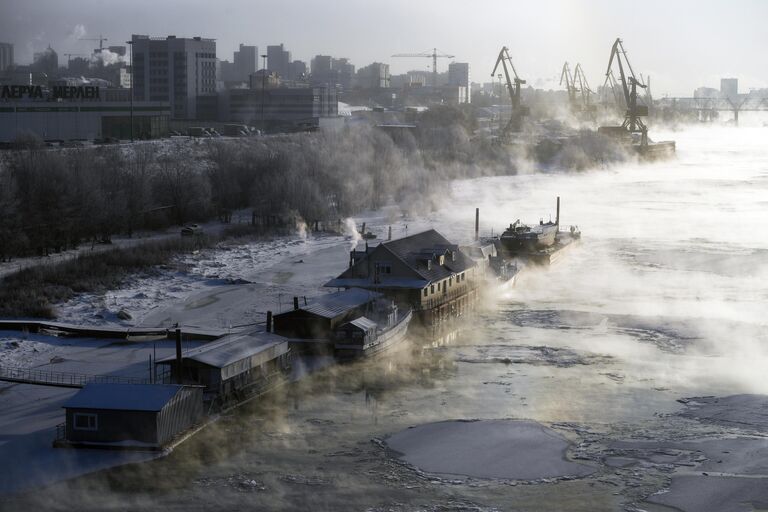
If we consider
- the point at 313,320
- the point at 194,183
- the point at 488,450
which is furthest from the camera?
the point at 194,183

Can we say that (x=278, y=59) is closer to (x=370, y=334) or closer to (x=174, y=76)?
(x=174, y=76)

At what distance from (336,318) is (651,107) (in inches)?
2900

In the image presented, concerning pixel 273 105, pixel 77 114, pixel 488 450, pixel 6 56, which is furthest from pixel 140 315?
pixel 6 56

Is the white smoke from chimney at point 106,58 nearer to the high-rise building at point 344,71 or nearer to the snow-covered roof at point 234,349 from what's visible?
the high-rise building at point 344,71

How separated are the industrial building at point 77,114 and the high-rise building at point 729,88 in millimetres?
96119

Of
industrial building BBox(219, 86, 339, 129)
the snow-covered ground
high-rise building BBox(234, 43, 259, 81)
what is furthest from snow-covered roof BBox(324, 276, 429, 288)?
high-rise building BBox(234, 43, 259, 81)

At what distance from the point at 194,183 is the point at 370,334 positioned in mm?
14374

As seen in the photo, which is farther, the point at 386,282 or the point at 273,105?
the point at 273,105

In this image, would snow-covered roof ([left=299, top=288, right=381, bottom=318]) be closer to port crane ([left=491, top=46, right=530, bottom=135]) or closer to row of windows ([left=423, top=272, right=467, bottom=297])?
row of windows ([left=423, top=272, right=467, bottom=297])

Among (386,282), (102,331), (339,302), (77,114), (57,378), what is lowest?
→ (57,378)

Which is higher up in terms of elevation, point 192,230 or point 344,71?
point 344,71

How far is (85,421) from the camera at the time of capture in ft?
32.0

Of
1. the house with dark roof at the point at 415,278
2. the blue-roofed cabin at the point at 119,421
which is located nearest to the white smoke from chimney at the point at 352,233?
the house with dark roof at the point at 415,278

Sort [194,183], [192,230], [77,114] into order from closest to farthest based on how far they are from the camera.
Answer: [192,230] → [194,183] → [77,114]
